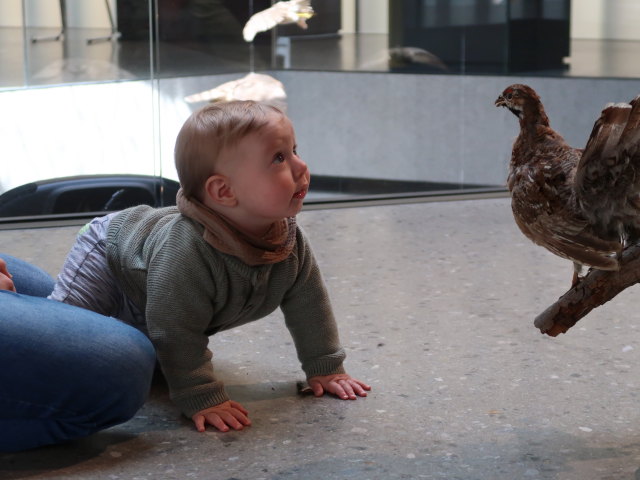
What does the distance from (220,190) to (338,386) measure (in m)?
0.39

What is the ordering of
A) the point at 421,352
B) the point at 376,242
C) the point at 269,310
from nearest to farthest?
the point at 269,310 < the point at 421,352 < the point at 376,242

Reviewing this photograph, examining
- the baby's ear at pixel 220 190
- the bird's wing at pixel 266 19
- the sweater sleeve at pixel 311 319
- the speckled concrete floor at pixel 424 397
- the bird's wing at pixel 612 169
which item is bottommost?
the speckled concrete floor at pixel 424 397

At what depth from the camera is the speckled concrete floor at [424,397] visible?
1360 mm

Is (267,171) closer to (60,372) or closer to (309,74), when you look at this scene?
(60,372)

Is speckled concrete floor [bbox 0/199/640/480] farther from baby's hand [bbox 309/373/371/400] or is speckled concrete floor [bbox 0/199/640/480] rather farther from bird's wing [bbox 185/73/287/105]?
bird's wing [bbox 185/73/287/105]

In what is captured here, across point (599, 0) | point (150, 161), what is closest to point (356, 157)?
point (150, 161)

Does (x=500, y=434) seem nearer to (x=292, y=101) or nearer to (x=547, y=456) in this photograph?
(x=547, y=456)

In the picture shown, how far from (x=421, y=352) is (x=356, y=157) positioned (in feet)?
4.66

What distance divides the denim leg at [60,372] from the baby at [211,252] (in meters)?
0.09

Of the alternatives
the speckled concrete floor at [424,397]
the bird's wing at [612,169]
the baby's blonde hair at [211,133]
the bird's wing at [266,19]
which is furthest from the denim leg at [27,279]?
the bird's wing at [266,19]

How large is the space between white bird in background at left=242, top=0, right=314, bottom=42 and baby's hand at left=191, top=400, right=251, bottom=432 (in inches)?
65.2

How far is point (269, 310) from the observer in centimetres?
159

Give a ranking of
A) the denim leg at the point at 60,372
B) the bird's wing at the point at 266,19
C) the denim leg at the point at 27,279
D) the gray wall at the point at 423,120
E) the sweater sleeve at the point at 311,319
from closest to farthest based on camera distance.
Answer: the denim leg at the point at 60,372
the sweater sleeve at the point at 311,319
the denim leg at the point at 27,279
the bird's wing at the point at 266,19
the gray wall at the point at 423,120

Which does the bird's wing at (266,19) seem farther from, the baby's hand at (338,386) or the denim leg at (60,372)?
the denim leg at (60,372)
